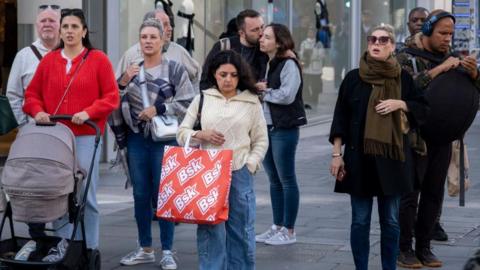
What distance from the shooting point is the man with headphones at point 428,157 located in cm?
880

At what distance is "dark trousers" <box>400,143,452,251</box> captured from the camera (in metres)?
8.82

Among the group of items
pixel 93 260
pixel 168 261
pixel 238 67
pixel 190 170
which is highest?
pixel 238 67

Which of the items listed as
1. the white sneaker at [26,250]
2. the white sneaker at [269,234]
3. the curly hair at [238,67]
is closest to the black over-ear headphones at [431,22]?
the curly hair at [238,67]

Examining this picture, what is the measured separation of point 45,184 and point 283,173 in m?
2.83

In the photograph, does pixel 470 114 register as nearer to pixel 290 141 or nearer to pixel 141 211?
pixel 290 141

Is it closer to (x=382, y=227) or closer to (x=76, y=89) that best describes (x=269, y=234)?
Result: (x=382, y=227)

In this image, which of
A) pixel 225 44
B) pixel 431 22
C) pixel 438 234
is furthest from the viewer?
pixel 225 44

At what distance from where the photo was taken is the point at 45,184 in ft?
23.6

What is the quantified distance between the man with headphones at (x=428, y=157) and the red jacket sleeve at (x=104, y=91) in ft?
7.70

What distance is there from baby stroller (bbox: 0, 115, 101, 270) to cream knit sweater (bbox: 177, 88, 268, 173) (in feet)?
2.51

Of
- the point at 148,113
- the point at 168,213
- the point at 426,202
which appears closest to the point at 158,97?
the point at 148,113

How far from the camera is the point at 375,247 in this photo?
374 inches

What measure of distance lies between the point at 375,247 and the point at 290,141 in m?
1.15

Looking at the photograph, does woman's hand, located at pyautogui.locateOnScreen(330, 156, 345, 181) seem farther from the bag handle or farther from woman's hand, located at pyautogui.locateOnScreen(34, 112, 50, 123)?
woman's hand, located at pyautogui.locateOnScreen(34, 112, 50, 123)
